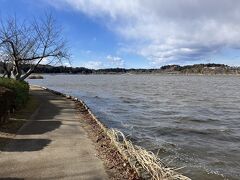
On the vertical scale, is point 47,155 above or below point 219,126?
above

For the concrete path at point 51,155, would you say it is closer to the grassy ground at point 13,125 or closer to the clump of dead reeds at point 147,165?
the grassy ground at point 13,125

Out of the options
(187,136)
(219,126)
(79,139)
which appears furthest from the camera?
(219,126)

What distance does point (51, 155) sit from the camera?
10.4m

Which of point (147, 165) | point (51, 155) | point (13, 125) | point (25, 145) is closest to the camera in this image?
point (147, 165)

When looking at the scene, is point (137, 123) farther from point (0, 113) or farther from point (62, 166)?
point (62, 166)

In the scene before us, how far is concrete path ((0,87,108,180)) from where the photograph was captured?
8.66 m

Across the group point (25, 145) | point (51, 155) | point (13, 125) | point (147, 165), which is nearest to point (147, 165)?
point (147, 165)

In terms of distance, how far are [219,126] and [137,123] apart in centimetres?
498

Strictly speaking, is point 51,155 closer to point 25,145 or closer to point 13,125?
point 25,145

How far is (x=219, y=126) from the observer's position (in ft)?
76.4

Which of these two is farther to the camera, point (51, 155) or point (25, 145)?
point (25, 145)

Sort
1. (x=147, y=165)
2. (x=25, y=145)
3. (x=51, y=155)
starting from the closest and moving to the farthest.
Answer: (x=147, y=165) → (x=51, y=155) → (x=25, y=145)

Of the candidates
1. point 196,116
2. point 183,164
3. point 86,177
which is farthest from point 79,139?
point 196,116

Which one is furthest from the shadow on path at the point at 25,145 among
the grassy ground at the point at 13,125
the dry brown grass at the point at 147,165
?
the dry brown grass at the point at 147,165
